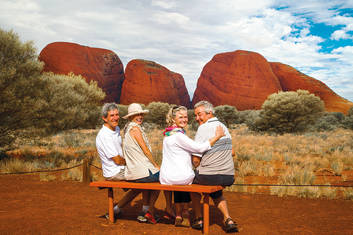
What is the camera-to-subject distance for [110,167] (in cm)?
396

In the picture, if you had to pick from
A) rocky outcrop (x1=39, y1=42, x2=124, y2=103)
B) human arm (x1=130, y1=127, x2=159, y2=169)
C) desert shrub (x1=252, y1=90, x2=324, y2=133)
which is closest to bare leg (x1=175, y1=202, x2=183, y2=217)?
human arm (x1=130, y1=127, x2=159, y2=169)

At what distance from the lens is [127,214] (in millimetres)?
4605

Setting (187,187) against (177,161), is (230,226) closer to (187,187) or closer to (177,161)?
(187,187)

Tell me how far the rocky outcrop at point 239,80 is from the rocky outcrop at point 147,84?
26.4 feet

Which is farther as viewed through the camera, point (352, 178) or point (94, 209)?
point (352, 178)

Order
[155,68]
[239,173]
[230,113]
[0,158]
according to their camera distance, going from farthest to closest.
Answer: [155,68]
[230,113]
[0,158]
[239,173]

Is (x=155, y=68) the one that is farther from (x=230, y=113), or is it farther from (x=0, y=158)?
(x=0, y=158)

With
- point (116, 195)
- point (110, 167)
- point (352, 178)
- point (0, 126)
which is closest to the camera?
point (110, 167)

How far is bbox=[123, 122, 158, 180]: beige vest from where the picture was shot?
12.4 ft

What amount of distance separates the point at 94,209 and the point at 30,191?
7.23ft

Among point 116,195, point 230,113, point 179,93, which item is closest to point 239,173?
point 116,195

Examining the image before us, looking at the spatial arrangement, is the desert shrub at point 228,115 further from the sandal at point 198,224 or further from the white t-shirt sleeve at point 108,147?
the white t-shirt sleeve at point 108,147

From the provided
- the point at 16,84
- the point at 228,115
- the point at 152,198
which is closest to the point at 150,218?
the point at 152,198

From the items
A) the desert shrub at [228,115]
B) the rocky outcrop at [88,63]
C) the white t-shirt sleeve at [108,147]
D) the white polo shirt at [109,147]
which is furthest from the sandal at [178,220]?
the rocky outcrop at [88,63]
